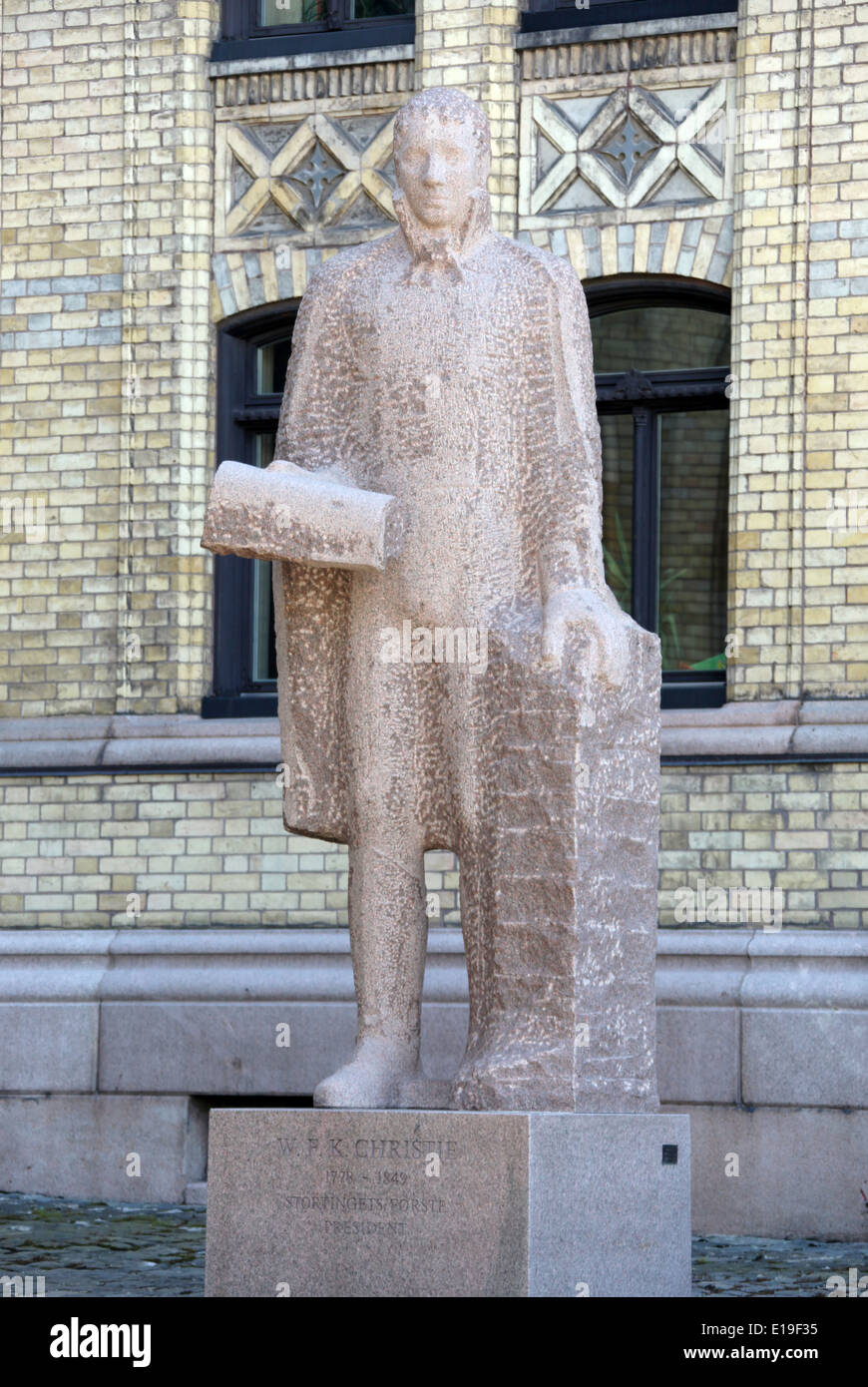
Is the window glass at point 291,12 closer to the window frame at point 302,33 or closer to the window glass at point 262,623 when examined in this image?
the window frame at point 302,33

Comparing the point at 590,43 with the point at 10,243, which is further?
the point at 10,243

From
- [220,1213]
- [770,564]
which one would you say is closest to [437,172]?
[220,1213]

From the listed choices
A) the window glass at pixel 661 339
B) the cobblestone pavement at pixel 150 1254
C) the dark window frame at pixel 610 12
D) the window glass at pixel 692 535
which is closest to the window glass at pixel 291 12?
the dark window frame at pixel 610 12

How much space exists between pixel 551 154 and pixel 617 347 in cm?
101

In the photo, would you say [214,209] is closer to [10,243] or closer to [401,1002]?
[10,243]

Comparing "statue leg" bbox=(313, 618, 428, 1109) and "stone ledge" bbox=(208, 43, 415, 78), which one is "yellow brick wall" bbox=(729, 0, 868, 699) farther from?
"statue leg" bbox=(313, 618, 428, 1109)

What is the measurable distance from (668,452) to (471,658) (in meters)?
5.77

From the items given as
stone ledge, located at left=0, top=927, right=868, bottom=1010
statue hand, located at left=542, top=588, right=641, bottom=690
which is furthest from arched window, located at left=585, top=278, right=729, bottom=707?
statue hand, located at left=542, top=588, right=641, bottom=690

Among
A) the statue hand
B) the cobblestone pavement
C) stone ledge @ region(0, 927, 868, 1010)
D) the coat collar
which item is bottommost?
the cobblestone pavement

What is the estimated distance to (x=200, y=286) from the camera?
1229 cm

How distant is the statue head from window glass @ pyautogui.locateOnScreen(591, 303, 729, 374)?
213 inches

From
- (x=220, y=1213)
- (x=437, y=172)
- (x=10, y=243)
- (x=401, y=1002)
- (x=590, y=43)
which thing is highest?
(x=590, y=43)

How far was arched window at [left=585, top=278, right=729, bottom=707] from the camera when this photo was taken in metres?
11.8

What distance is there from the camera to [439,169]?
21.1 feet
